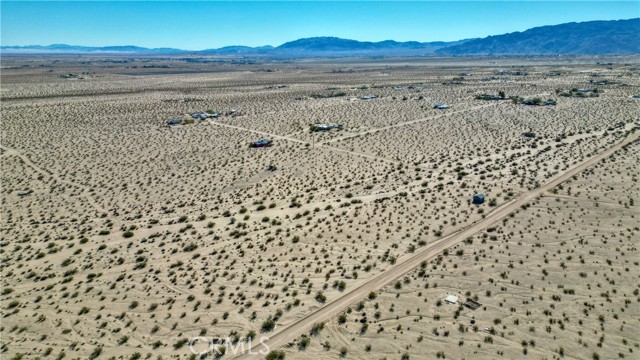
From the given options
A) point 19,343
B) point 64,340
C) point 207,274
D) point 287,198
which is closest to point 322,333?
point 207,274

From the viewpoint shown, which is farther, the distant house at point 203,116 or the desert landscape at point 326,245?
the distant house at point 203,116

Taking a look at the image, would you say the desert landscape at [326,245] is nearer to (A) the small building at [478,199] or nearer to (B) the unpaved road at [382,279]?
(B) the unpaved road at [382,279]

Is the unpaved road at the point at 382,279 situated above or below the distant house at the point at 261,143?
below

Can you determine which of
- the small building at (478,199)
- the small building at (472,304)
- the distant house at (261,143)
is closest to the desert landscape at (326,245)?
the small building at (472,304)

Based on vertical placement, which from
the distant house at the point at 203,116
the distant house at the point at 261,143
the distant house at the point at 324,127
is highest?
the distant house at the point at 203,116

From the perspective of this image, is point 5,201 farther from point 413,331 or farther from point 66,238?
point 413,331

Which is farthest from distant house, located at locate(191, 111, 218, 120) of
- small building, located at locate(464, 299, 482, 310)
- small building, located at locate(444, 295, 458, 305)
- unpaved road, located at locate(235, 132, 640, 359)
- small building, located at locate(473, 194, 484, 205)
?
small building, located at locate(464, 299, 482, 310)

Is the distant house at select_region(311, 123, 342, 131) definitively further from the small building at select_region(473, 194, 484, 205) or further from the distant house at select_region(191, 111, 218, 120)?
the small building at select_region(473, 194, 484, 205)

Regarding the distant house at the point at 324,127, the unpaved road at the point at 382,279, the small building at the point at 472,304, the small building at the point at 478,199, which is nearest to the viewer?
the unpaved road at the point at 382,279
